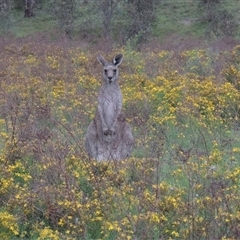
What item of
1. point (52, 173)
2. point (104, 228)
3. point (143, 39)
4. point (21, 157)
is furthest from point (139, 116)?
point (143, 39)

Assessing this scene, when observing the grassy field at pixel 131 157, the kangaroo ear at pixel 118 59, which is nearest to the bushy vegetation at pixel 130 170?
the grassy field at pixel 131 157

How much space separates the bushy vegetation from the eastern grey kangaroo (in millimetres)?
200

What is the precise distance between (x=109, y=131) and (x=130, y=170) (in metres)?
1.73

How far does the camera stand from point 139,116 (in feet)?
34.4

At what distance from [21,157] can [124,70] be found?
8.87m

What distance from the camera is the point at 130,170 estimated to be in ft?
22.2

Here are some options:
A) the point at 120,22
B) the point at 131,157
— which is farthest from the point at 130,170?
the point at 120,22

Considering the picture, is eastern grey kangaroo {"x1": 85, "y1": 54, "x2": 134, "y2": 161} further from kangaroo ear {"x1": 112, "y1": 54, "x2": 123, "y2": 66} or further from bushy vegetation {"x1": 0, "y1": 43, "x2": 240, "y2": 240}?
bushy vegetation {"x1": 0, "y1": 43, "x2": 240, "y2": 240}

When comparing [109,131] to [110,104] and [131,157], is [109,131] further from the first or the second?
[131,157]

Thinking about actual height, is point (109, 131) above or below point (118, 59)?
below

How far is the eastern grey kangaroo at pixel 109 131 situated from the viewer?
828cm

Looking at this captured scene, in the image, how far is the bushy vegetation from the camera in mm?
5461

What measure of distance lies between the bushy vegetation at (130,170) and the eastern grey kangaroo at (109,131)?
20 centimetres

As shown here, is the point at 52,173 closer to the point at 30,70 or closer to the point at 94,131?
the point at 94,131
